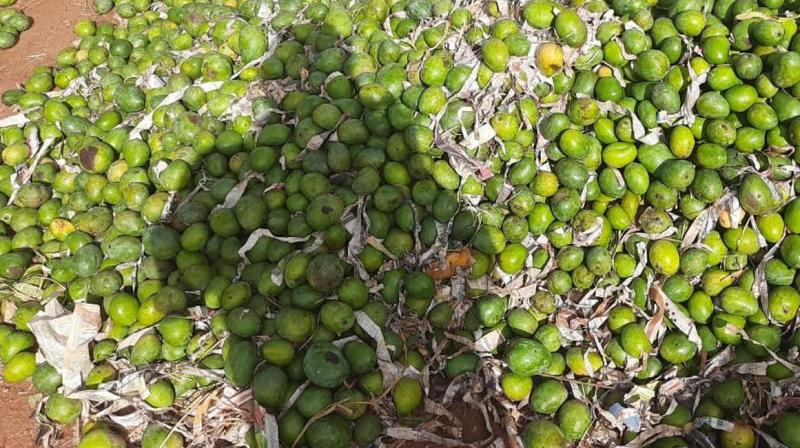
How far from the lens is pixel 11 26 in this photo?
7.37 metres

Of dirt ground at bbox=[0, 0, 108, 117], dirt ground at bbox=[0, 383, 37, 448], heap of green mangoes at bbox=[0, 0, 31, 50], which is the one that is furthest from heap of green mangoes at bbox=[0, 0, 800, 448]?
heap of green mangoes at bbox=[0, 0, 31, 50]

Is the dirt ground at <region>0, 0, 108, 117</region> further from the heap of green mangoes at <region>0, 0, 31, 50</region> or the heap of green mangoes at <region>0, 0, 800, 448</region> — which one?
the heap of green mangoes at <region>0, 0, 800, 448</region>

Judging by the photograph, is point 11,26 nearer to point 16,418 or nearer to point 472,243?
point 16,418

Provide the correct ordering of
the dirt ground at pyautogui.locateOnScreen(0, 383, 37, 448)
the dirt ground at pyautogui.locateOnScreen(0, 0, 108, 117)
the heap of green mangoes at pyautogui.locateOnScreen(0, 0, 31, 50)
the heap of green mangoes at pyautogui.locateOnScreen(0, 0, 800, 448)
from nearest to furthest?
the heap of green mangoes at pyautogui.locateOnScreen(0, 0, 800, 448) → the dirt ground at pyautogui.locateOnScreen(0, 383, 37, 448) → the dirt ground at pyautogui.locateOnScreen(0, 0, 108, 117) → the heap of green mangoes at pyautogui.locateOnScreen(0, 0, 31, 50)

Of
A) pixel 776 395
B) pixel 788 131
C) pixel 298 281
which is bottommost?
pixel 776 395

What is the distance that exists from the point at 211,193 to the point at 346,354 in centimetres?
170

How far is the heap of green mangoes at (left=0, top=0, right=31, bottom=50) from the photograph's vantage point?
23.5ft

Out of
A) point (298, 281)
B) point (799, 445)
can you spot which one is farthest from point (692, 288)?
point (298, 281)

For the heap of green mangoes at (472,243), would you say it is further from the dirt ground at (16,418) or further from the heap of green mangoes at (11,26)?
→ the heap of green mangoes at (11,26)

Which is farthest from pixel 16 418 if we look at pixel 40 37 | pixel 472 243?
pixel 40 37

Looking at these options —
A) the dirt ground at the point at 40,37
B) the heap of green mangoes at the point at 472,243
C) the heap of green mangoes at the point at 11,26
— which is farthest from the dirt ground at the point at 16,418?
the heap of green mangoes at the point at 11,26

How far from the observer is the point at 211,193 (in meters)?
4.34

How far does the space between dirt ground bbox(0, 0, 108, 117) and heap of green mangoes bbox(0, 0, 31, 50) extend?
64mm

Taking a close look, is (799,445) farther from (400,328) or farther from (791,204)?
(400,328)
